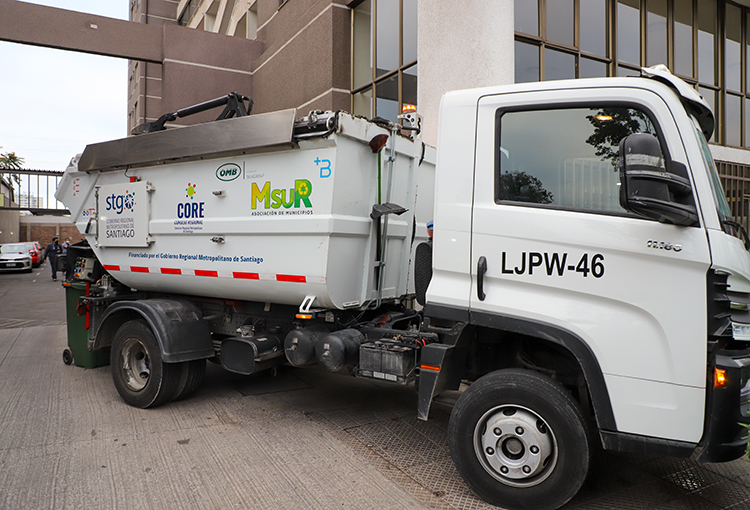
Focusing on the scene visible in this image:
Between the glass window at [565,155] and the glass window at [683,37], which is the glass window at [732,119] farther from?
the glass window at [565,155]

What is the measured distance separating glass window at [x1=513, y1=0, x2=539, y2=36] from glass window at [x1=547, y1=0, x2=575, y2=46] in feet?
1.17

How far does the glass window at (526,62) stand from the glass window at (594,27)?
1.35m

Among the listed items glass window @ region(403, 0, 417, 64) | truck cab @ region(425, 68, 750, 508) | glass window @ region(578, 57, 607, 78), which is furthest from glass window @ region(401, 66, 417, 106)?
truck cab @ region(425, 68, 750, 508)

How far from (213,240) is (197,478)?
2095 millimetres

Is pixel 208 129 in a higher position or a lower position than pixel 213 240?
higher

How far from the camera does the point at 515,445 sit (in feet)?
10.2

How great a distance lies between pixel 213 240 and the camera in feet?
15.7

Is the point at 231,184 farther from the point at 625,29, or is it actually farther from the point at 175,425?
the point at 625,29

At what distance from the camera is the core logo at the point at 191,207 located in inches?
193

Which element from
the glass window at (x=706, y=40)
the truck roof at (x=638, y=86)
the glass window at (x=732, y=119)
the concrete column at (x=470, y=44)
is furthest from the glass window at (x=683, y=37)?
the truck roof at (x=638, y=86)

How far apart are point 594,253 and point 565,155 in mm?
617

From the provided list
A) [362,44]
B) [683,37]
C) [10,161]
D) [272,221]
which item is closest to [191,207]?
[272,221]

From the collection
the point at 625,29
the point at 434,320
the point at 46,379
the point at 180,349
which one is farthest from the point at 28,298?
the point at 625,29

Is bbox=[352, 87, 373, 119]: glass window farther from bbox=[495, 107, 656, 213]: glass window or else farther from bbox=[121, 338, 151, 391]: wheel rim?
bbox=[495, 107, 656, 213]: glass window
